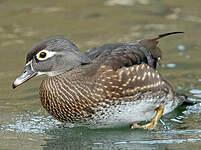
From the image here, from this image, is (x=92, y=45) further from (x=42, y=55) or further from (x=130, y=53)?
(x=42, y=55)

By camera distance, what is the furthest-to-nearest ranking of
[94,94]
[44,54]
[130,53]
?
[130,53] < [44,54] < [94,94]

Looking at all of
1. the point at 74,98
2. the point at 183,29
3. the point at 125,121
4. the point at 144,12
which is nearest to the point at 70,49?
the point at 74,98

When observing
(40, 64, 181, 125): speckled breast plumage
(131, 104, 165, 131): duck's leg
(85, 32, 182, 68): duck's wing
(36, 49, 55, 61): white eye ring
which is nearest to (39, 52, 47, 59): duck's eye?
(36, 49, 55, 61): white eye ring

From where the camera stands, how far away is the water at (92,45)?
676cm

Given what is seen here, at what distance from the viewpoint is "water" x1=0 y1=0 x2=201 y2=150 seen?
6.76 m

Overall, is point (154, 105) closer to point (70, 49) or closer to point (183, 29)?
point (70, 49)

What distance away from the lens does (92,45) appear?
34.8ft

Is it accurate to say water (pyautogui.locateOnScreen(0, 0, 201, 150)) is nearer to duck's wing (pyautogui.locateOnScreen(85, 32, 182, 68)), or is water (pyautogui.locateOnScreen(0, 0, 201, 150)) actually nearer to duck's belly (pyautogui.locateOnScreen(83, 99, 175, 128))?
duck's belly (pyautogui.locateOnScreen(83, 99, 175, 128))

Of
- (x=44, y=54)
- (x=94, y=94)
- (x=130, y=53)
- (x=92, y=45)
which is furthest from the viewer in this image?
(x=92, y=45)

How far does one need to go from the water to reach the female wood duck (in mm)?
284

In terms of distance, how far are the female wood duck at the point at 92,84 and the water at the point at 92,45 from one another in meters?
0.28

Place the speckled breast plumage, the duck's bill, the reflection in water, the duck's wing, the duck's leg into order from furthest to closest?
the duck's leg
the duck's wing
the duck's bill
the speckled breast plumage
the reflection in water

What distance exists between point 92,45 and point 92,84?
3850 mm

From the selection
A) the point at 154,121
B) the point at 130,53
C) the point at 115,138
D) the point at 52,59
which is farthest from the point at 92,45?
the point at 115,138
